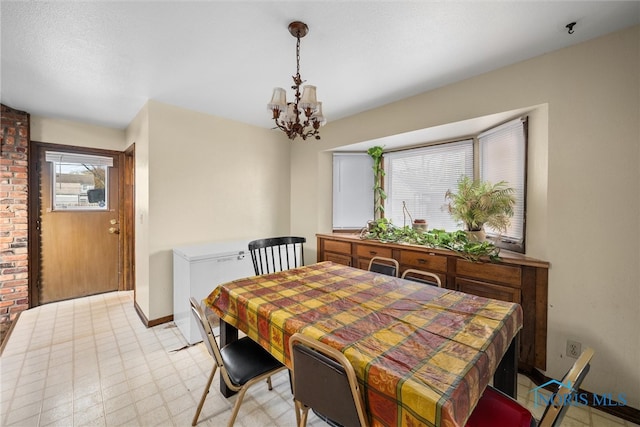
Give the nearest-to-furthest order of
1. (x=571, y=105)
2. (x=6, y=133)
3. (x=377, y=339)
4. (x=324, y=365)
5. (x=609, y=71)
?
(x=324, y=365) → (x=377, y=339) → (x=609, y=71) → (x=571, y=105) → (x=6, y=133)

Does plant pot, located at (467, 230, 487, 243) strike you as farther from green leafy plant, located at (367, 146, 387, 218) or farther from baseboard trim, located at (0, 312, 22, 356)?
baseboard trim, located at (0, 312, 22, 356)

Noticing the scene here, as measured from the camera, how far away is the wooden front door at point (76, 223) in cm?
328

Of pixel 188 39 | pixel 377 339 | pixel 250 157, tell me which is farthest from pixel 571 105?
pixel 250 157

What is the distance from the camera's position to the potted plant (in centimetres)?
227

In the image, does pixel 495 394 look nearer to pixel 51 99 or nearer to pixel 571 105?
pixel 571 105

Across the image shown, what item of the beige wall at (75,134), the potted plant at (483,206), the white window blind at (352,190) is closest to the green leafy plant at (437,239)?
the potted plant at (483,206)

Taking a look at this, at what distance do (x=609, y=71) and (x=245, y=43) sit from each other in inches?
95.5

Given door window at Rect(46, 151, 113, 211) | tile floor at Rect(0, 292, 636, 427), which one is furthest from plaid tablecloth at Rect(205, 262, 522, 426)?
door window at Rect(46, 151, 113, 211)

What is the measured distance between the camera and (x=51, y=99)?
270 centimetres

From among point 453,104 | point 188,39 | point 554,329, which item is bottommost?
point 554,329

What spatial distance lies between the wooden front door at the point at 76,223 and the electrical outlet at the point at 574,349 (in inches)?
202

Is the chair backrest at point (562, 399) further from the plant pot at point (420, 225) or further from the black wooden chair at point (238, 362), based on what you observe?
the plant pot at point (420, 225)

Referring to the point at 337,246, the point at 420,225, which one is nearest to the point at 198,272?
the point at 337,246

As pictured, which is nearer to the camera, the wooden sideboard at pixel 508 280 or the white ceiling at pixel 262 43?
the white ceiling at pixel 262 43
